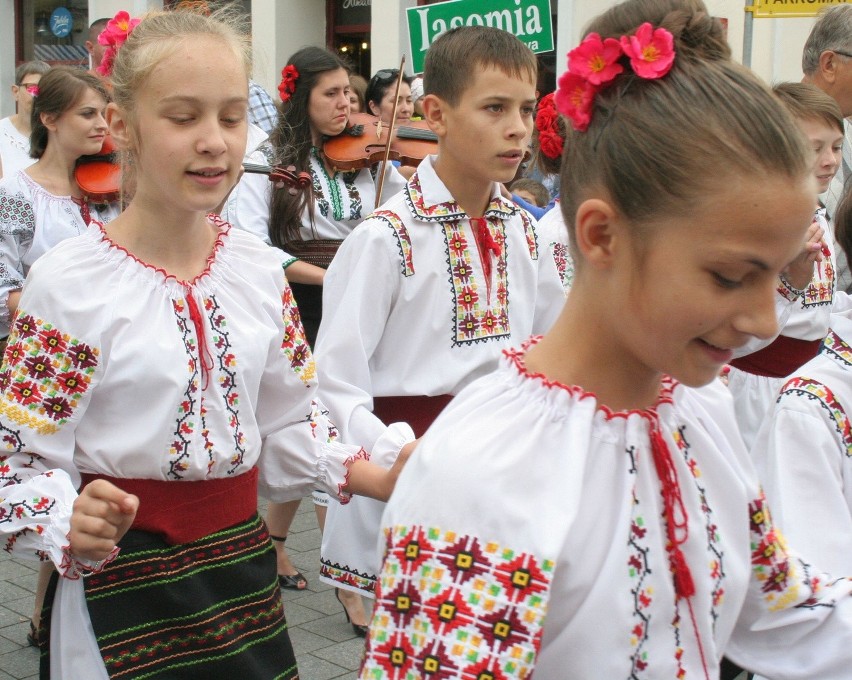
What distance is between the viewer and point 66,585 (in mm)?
2506

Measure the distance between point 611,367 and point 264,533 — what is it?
1.30 m

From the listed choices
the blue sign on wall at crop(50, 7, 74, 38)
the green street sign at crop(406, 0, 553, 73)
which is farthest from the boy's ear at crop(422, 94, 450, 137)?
the blue sign on wall at crop(50, 7, 74, 38)

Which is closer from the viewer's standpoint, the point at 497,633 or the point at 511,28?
the point at 497,633

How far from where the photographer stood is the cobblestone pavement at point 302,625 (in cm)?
418

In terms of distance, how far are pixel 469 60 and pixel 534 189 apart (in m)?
3.37

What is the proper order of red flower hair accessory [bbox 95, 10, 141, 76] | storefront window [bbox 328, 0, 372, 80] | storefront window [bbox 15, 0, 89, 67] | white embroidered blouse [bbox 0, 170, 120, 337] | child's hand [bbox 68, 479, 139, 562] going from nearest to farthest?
1. child's hand [bbox 68, 479, 139, 562]
2. red flower hair accessory [bbox 95, 10, 141, 76]
3. white embroidered blouse [bbox 0, 170, 120, 337]
4. storefront window [bbox 328, 0, 372, 80]
5. storefront window [bbox 15, 0, 89, 67]

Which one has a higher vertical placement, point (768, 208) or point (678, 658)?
point (768, 208)

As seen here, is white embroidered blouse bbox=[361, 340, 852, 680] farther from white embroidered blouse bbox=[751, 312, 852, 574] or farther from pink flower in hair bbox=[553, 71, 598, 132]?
white embroidered blouse bbox=[751, 312, 852, 574]

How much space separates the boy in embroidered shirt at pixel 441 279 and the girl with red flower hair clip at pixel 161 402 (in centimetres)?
72

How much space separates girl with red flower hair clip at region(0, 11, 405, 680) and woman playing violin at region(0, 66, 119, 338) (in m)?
2.76

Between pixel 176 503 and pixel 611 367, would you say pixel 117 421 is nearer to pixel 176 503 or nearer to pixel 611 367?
pixel 176 503

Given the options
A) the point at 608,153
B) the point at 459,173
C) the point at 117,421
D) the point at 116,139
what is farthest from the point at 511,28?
the point at 608,153

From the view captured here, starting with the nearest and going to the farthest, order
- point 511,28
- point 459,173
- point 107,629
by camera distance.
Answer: point 107,629
point 459,173
point 511,28

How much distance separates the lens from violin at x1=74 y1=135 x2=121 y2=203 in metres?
5.43
